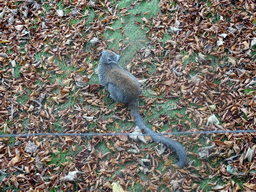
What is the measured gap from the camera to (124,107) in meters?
4.32

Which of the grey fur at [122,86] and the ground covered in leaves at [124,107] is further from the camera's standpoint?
the grey fur at [122,86]

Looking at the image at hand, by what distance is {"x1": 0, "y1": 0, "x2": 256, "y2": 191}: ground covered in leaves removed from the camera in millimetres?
3590

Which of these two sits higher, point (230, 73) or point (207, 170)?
point (230, 73)

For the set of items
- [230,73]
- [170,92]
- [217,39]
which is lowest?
[170,92]

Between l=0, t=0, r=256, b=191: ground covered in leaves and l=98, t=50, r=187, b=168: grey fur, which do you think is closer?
l=0, t=0, r=256, b=191: ground covered in leaves

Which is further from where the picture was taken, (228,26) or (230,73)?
(228,26)

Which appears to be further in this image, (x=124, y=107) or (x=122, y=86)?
(x=124, y=107)

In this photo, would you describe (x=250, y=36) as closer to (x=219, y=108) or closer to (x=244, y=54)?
(x=244, y=54)

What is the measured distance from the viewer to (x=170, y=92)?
14.2 feet

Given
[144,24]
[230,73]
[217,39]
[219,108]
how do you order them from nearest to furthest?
[219,108] < [230,73] < [217,39] < [144,24]

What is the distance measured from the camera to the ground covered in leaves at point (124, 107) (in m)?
3.59

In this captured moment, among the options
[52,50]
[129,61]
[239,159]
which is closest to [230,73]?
[239,159]

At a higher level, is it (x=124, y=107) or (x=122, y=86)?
(x=122, y=86)

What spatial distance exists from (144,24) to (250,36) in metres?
2.18
